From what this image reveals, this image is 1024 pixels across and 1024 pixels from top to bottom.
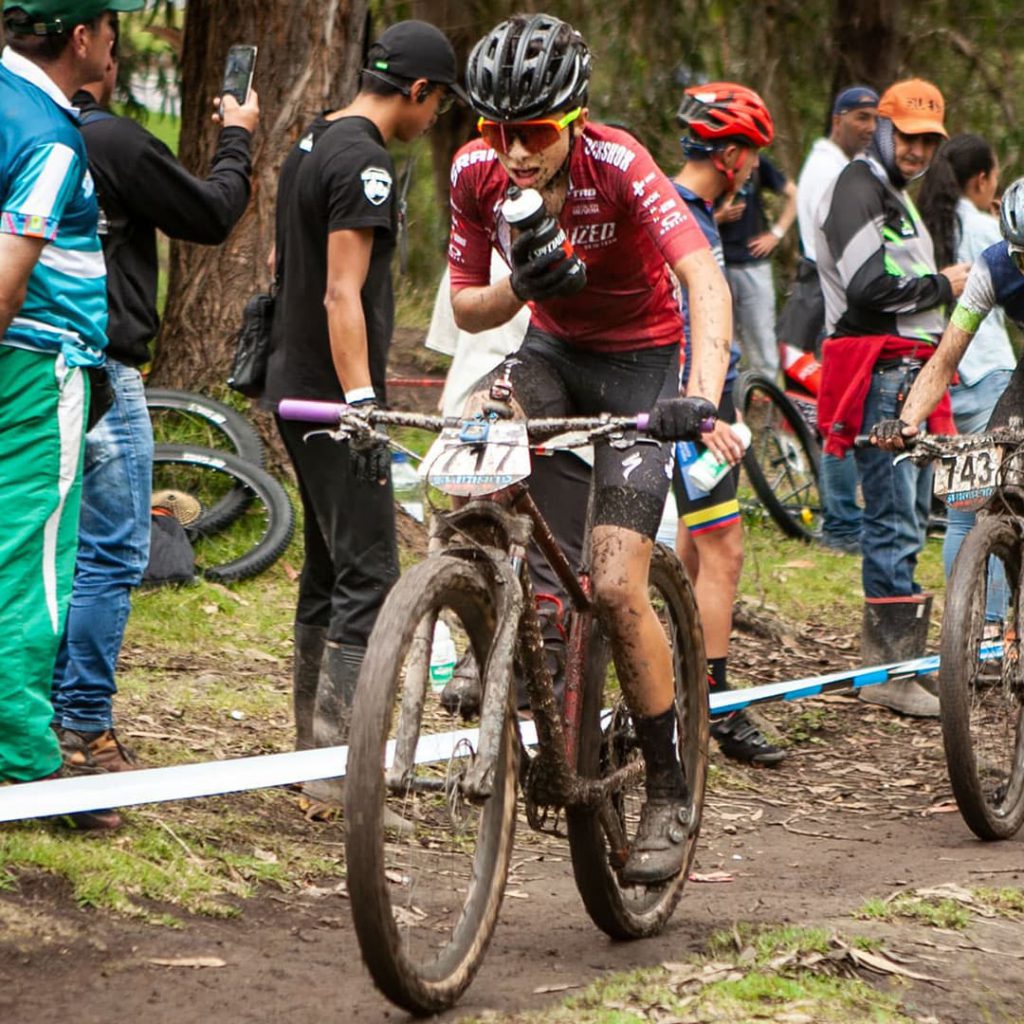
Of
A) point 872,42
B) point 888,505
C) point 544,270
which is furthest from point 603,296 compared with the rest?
point 872,42

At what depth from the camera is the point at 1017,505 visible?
20.1ft

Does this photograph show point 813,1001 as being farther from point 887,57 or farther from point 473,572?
point 887,57

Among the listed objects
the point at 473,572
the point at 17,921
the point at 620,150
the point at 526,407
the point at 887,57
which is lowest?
the point at 17,921

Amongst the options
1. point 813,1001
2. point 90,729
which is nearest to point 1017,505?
point 813,1001

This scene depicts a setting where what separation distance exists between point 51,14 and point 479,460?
1.86 meters

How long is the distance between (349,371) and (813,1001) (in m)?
2.49

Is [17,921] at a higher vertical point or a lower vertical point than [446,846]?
lower

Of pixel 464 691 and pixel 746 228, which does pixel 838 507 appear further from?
pixel 464 691

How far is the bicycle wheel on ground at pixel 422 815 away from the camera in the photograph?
3.41m

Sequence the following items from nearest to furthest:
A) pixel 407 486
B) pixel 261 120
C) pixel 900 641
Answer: pixel 900 641, pixel 261 120, pixel 407 486

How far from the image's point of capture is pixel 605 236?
462 centimetres

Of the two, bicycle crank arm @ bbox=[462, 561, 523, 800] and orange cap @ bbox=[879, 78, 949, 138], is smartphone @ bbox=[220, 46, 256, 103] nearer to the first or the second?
bicycle crank arm @ bbox=[462, 561, 523, 800]

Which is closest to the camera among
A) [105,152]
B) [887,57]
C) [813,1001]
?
[813,1001]

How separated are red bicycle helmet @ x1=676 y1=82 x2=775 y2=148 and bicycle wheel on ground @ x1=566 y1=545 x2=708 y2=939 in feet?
8.00
